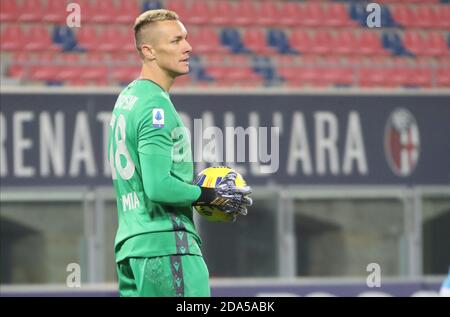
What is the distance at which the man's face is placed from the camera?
14.2 ft

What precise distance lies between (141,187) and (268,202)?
631 cm

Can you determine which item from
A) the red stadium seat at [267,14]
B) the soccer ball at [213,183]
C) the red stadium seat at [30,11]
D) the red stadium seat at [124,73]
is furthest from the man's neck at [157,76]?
the red stadium seat at [267,14]

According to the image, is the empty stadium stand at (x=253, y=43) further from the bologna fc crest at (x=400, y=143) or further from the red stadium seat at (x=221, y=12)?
the bologna fc crest at (x=400, y=143)

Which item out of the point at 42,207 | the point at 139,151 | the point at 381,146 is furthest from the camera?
the point at 381,146

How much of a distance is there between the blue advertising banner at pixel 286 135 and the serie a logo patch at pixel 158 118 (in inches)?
243

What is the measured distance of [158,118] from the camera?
4.20m

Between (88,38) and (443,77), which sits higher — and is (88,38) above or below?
above

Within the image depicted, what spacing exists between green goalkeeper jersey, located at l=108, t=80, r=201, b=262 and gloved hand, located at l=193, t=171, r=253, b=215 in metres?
0.06

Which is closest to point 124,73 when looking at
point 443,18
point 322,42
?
point 322,42

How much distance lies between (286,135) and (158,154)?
6830 mm

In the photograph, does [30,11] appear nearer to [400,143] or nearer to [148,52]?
[400,143]

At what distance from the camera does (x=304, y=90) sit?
10984 mm
